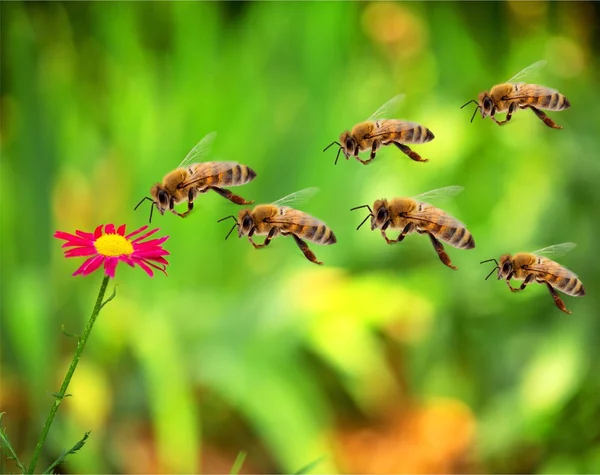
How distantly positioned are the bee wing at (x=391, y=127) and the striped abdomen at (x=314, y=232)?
2.4 inches

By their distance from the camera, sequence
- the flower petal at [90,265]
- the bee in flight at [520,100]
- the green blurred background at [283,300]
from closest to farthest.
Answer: the flower petal at [90,265], the bee in flight at [520,100], the green blurred background at [283,300]

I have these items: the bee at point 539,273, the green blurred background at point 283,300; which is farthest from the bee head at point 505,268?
the green blurred background at point 283,300

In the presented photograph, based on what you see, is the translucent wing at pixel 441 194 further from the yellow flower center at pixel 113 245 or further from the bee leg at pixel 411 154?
the yellow flower center at pixel 113 245

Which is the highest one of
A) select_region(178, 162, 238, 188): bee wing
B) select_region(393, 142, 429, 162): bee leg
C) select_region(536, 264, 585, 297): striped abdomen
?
select_region(178, 162, 238, 188): bee wing

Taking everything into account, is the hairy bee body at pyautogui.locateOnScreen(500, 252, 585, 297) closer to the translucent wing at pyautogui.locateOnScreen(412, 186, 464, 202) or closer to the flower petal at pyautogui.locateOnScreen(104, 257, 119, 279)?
the translucent wing at pyautogui.locateOnScreen(412, 186, 464, 202)

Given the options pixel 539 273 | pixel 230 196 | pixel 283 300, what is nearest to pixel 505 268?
pixel 539 273

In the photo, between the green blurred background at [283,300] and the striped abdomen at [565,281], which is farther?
the green blurred background at [283,300]

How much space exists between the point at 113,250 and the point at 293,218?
0.24ft

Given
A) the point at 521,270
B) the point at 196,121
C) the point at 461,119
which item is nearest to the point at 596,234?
the point at 461,119

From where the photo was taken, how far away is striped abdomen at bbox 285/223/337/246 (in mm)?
329

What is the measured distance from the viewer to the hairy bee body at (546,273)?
35 centimetres

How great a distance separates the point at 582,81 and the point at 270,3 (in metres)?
0.67

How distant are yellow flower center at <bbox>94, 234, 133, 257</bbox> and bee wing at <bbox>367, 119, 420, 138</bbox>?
0.38 ft

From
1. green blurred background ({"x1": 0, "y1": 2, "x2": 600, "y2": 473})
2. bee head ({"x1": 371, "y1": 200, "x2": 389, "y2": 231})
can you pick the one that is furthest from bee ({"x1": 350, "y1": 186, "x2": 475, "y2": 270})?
green blurred background ({"x1": 0, "y1": 2, "x2": 600, "y2": 473})
